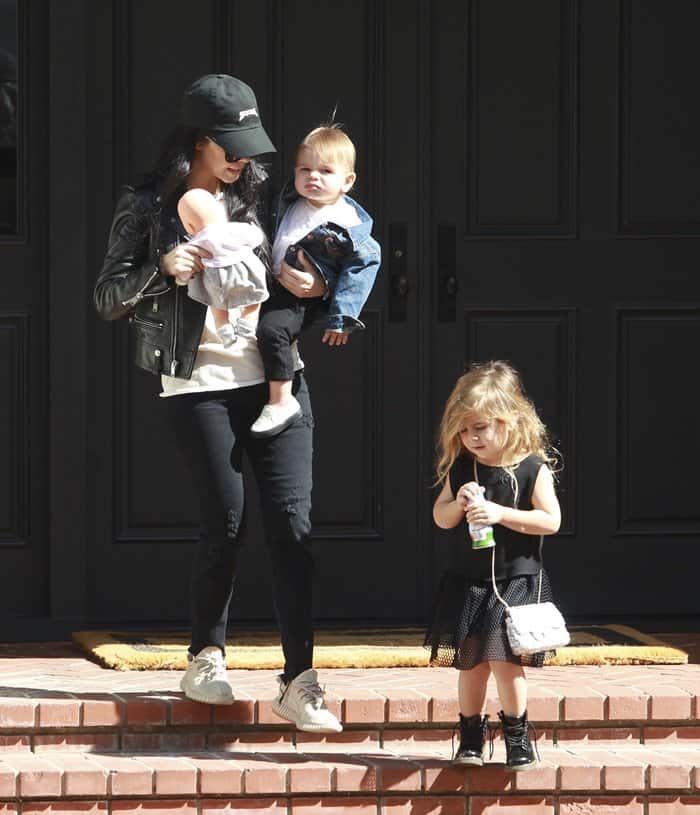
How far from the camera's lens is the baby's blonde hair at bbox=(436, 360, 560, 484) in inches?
196

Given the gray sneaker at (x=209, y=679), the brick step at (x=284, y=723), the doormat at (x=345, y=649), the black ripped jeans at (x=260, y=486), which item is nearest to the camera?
the black ripped jeans at (x=260, y=486)

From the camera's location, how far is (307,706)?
513 centimetres

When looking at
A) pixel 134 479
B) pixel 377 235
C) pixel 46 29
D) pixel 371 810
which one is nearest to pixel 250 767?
pixel 371 810

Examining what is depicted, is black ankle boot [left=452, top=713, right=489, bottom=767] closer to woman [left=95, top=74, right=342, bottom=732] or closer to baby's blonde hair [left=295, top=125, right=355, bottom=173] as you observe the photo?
woman [left=95, top=74, right=342, bottom=732]

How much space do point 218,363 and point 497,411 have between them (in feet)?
2.52

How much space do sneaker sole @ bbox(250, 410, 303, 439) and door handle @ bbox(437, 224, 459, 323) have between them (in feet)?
6.02

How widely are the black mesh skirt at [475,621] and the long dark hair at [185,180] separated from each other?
1.07 metres

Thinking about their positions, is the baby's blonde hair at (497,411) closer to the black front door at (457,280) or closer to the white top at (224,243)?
the white top at (224,243)

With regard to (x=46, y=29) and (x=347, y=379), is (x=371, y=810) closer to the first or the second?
(x=347, y=379)

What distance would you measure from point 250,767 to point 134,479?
181 cm

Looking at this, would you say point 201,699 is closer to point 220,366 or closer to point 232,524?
point 232,524

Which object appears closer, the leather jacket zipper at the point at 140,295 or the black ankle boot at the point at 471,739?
the leather jacket zipper at the point at 140,295

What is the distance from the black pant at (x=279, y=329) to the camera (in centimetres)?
500

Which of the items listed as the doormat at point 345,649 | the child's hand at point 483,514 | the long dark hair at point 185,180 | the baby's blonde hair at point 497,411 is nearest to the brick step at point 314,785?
the doormat at point 345,649
